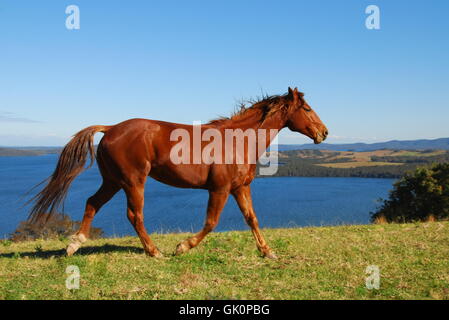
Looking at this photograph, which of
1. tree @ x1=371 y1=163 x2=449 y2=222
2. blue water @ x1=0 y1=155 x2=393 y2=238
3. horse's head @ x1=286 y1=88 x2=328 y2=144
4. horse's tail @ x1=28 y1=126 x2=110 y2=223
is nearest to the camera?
horse's tail @ x1=28 y1=126 x2=110 y2=223

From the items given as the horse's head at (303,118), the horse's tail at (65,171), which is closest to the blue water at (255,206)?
the horse's head at (303,118)

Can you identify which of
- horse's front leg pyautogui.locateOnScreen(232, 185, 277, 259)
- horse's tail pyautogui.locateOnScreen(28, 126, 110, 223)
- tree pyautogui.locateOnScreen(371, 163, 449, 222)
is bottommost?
tree pyautogui.locateOnScreen(371, 163, 449, 222)

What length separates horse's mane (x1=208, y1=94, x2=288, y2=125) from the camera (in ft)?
22.5

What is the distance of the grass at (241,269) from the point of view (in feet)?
15.0

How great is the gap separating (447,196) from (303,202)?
57053 millimetres

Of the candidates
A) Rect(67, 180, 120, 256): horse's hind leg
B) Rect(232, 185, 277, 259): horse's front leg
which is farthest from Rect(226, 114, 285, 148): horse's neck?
Rect(67, 180, 120, 256): horse's hind leg

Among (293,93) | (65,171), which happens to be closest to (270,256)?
(293,93)

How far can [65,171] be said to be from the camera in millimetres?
6750

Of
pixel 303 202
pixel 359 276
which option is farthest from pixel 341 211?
pixel 359 276

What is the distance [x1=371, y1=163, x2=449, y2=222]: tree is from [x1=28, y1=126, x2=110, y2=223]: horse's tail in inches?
1082

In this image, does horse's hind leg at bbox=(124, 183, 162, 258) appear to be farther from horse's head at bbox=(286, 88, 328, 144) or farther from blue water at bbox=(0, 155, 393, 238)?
blue water at bbox=(0, 155, 393, 238)

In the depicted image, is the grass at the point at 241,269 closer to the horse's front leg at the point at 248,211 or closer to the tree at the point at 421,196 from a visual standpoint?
the horse's front leg at the point at 248,211

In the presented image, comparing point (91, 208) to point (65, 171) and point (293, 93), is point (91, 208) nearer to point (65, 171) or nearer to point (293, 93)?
point (65, 171)

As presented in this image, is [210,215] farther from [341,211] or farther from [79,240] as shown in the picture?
[341,211]
